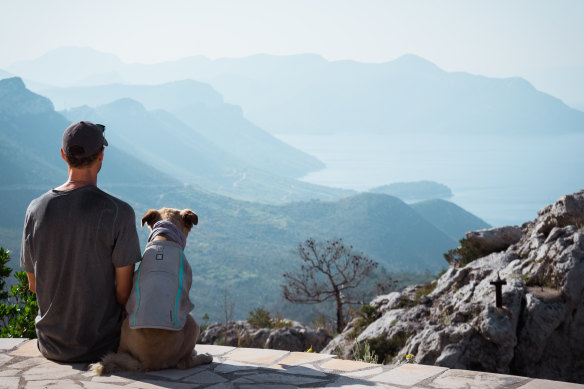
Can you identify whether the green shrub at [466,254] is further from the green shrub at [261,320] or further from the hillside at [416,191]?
the hillside at [416,191]

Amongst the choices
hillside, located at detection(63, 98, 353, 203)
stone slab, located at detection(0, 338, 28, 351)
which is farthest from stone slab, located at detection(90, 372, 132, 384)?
hillside, located at detection(63, 98, 353, 203)

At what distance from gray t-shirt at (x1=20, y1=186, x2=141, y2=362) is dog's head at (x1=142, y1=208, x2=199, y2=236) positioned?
22 cm

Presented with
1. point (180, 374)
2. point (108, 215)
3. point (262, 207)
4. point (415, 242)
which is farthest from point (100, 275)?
point (262, 207)

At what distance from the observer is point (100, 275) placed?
3.91 meters

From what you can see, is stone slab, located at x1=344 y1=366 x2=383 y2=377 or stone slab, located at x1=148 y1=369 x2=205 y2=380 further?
stone slab, located at x1=344 y1=366 x2=383 y2=377

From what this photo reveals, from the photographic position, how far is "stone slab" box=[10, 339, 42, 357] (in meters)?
4.46

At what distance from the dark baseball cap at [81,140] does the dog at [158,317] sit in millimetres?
588

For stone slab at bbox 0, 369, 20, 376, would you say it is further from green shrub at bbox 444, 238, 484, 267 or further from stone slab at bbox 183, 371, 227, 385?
green shrub at bbox 444, 238, 484, 267

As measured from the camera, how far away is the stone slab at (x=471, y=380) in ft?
12.3

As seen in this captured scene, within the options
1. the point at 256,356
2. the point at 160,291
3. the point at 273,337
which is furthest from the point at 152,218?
the point at 273,337

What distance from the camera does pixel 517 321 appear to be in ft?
21.5

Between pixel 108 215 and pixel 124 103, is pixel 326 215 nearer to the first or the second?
pixel 108 215

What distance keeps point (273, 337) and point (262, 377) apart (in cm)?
641

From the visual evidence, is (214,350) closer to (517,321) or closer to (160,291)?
(160,291)
